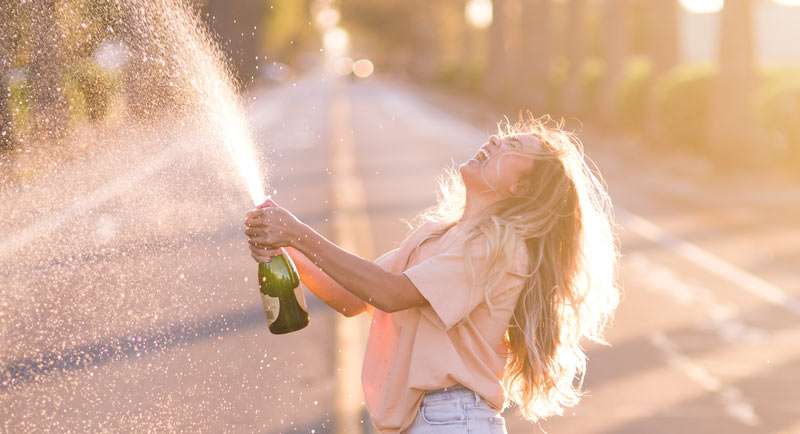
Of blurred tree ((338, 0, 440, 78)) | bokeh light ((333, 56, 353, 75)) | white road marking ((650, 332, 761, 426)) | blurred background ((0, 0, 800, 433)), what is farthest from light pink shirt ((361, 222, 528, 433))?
bokeh light ((333, 56, 353, 75))

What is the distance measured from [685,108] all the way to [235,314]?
19.0 m

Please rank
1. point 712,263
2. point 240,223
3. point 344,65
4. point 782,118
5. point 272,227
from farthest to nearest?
point 344,65 < point 782,118 < point 240,223 < point 712,263 < point 272,227

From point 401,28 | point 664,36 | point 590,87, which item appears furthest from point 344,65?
point 664,36

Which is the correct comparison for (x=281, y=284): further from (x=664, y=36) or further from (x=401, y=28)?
(x=401, y=28)

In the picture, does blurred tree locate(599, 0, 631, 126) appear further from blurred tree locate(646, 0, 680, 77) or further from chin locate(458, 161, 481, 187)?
chin locate(458, 161, 481, 187)

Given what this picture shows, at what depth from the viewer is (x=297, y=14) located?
369 feet

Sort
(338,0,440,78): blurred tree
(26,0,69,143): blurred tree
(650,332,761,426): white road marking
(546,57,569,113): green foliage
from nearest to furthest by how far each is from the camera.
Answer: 1. (650,332,761,426): white road marking
2. (26,0,69,143): blurred tree
3. (546,57,569,113): green foliage
4. (338,0,440,78): blurred tree

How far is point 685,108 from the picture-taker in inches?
1199

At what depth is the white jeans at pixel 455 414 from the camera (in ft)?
15.0

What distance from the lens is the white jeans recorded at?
4.57 metres

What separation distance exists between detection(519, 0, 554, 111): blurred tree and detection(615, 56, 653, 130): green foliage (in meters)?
11.4

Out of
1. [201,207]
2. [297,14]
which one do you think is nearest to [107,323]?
[201,207]

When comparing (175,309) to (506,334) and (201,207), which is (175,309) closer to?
(506,334)

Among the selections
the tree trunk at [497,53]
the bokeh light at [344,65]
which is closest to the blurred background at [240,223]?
the tree trunk at [497,53]
